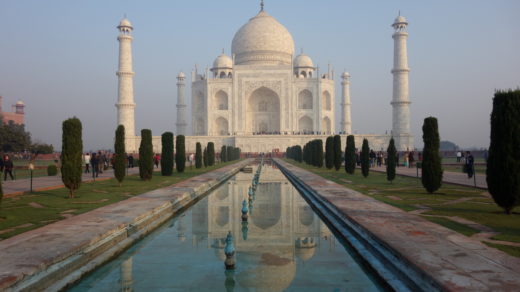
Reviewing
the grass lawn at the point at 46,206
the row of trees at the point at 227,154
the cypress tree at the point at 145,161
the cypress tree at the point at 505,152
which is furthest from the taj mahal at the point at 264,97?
the cypress tree at the point at 505,152

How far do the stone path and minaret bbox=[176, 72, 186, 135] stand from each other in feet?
132

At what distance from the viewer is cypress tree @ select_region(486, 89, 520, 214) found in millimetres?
6188

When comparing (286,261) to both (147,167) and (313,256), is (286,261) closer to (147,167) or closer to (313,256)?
(313,256)

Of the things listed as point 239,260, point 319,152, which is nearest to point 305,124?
point 319,152

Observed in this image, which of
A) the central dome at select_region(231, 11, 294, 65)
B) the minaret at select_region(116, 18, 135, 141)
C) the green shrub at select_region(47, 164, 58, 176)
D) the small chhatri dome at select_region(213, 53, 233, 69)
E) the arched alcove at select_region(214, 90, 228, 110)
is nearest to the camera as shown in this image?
the green shrub at select_region(47, 164, 58, 176)

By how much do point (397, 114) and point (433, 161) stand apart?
1126 inches

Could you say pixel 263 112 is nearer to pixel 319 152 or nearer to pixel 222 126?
pixel 222 126

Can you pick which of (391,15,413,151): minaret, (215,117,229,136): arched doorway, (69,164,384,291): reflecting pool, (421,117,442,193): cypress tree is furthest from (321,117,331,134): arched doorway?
(69,164,384,291): reflecting pool

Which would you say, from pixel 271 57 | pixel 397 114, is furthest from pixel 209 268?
pixel 271 57

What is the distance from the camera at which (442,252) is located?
366 centimetres

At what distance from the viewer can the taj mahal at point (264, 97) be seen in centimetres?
3534

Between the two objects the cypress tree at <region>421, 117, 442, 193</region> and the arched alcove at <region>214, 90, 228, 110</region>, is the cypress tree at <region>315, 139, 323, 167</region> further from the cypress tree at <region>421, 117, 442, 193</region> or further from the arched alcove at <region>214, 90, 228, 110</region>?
the arched alcove at <region>214, 90, 228, 110</region>

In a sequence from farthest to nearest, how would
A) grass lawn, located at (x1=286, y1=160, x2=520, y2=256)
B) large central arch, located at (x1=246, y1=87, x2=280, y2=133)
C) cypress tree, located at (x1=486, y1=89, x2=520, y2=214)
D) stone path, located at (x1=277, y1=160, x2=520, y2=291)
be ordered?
large central arch, located at (x1=246, y1=87, x2=280, y2=133) → cypress tree, located at (x1=486, y1=89, x2=520, y2=214) → grass lawn, located at (x1=286, y1=160, x2=520, y2=256) → stone path, located at (x1=277, y1=160, x2=520, y2=291)

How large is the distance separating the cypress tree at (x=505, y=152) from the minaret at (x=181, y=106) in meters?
40.2
